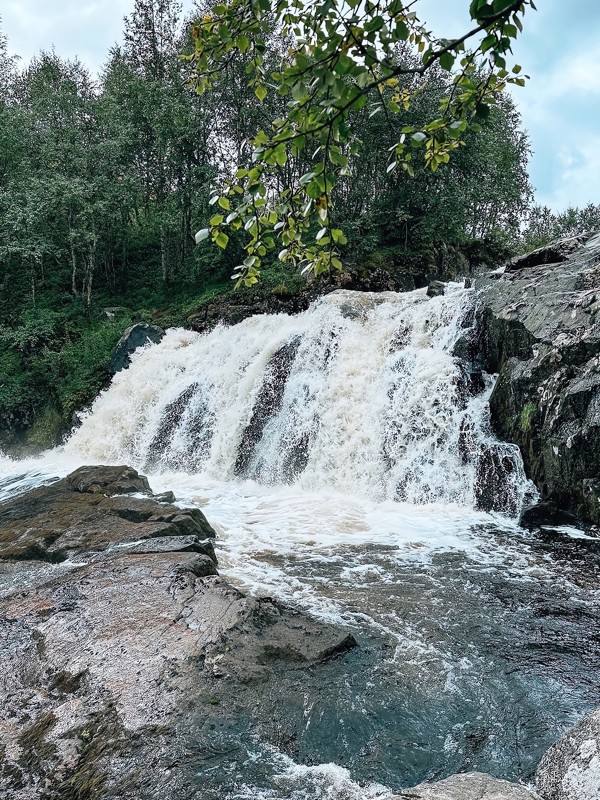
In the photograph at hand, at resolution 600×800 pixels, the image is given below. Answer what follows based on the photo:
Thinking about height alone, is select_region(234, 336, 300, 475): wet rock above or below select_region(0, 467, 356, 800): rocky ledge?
above

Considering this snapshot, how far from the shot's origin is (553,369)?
332 inches

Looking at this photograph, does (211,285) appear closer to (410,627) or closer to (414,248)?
(414,248)

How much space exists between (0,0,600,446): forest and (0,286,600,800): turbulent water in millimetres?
3358

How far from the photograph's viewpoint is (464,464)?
9.16 meters

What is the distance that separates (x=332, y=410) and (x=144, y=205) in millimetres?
20766

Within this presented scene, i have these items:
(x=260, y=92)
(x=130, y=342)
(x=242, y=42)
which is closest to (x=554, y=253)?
(x=260, y=92)

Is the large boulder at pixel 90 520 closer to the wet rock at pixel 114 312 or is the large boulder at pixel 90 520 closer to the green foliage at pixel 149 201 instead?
the green foliage at pixel 149 201

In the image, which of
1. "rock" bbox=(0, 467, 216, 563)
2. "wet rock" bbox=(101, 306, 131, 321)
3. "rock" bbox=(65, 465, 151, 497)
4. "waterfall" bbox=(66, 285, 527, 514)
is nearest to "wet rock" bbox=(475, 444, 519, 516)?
"waterfall" bbox=(66, 285, 527, 514)

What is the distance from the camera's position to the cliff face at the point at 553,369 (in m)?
7.62

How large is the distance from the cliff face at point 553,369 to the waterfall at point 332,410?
550 millimetres

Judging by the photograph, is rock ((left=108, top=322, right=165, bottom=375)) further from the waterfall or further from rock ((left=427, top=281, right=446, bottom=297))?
rock ((left=427, top=281, right=446, bottom=297))

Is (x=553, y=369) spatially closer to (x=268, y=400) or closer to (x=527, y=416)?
(x=527, y=416)

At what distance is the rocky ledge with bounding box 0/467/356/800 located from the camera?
294cm

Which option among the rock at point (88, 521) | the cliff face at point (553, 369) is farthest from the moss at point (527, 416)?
the rock at point (88, 521)
